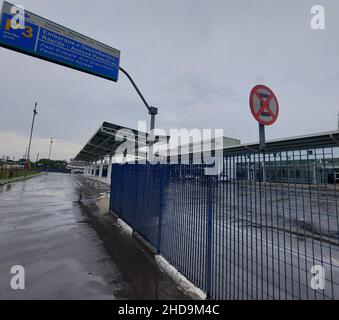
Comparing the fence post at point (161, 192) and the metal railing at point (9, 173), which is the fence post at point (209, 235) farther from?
the metal railing at point (9, 173)

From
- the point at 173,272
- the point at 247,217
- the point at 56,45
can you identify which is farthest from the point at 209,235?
the point at 56,45

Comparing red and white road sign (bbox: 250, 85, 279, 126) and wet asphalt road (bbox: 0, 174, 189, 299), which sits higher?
red and white road sign (bbox: 250, 85, 279, 126)

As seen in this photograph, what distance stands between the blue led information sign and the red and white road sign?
4326 millimetres

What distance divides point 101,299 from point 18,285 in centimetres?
138

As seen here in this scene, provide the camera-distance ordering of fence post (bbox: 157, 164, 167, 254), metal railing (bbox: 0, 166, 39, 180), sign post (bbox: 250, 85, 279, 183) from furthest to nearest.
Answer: metal railing (bbox: 0, 166, 39, 180)
fence post (bbox: 157, 164, 167, 254)
sign post (bbox: 250, 85, 279, 183)

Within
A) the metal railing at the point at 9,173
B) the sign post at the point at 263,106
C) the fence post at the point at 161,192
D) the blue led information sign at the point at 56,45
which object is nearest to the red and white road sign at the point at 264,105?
the sign post at the point at 263,106

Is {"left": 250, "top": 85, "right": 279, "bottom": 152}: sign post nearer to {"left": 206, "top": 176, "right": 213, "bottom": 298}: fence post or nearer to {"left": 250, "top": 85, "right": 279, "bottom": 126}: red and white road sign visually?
{"left": 250, "top": 85, "right": 279, "bottom": 126}: red and white road sign

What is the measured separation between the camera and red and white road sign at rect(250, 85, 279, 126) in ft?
7.99

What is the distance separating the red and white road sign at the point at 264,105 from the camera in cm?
244

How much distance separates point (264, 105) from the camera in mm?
2523

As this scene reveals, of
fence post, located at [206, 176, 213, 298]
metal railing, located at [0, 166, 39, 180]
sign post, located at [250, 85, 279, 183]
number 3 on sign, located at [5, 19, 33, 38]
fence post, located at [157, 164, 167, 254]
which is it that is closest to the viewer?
sign post, located at [250, 85, 279, 183]

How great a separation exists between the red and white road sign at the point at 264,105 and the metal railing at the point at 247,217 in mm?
569

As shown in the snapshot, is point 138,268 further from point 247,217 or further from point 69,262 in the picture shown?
point 247,217

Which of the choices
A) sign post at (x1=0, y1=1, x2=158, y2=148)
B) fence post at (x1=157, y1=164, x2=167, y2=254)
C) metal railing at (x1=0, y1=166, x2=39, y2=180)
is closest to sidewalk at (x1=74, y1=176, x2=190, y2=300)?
fence post at (x1=157, y1=164, x2=167, y2=254)
